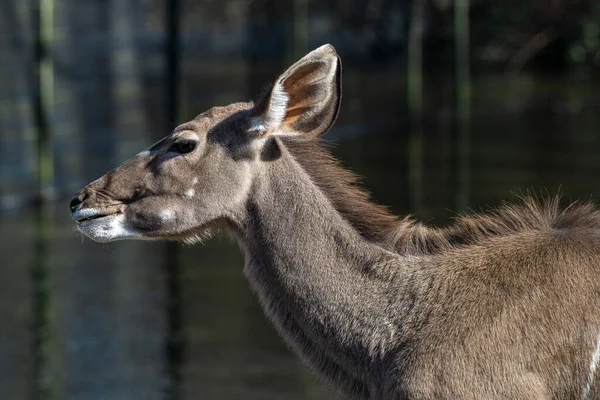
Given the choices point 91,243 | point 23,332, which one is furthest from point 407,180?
point 23,332

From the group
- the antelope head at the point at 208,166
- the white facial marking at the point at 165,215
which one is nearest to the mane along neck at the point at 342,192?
the antelope head at the point at 208,166

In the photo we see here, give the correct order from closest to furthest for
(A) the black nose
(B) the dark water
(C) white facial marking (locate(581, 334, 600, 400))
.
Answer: (C) white facial marking (locate(581, 334, 600, 400)) → (A) the black nose → (B) the dark water

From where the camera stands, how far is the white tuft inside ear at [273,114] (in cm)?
511

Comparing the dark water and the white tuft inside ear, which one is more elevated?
the white tuft inside ear

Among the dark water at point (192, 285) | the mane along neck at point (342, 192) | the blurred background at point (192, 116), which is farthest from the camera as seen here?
the blurred background at point (192, 116)

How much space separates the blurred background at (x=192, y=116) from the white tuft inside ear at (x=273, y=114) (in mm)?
2180

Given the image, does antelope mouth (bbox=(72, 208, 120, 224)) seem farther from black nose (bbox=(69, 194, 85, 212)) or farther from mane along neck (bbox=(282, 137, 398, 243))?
mane along neck (bbox=(282, 137, 398, 243))

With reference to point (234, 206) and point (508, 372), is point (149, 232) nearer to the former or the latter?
point (234, 206)

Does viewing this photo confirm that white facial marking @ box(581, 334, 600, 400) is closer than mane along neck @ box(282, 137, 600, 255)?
Yes

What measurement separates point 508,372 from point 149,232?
1.64 m

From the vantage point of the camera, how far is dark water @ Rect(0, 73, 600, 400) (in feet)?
23.5

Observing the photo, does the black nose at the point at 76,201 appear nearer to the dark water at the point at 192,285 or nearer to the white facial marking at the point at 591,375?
the dark water at the point at 192,285

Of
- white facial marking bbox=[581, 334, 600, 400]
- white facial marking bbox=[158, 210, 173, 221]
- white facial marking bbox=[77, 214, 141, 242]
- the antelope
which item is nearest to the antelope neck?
the antelope

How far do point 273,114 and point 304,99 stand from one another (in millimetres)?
175
